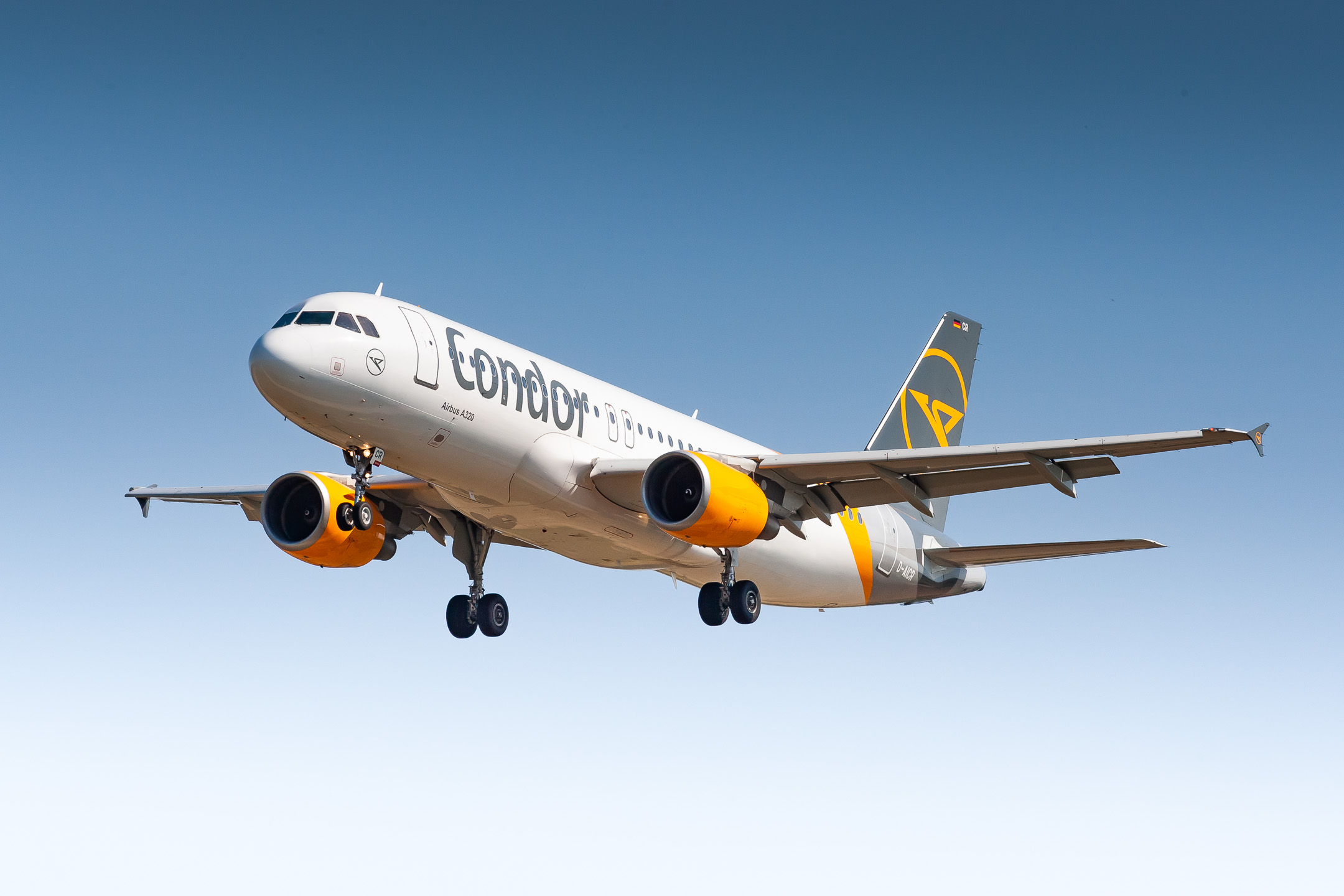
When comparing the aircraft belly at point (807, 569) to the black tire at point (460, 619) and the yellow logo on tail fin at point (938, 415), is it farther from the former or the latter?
the yellow logo on tail fin at point (938, 415)

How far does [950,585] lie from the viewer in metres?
35.2

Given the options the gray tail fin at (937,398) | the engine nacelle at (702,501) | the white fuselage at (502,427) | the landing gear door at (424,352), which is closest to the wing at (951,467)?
the engine nacelle at (702,501)

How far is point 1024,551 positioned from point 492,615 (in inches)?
474

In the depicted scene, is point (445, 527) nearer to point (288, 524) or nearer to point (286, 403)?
point (288, 524)

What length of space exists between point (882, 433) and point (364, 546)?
15192 mm

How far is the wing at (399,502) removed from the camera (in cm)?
2903

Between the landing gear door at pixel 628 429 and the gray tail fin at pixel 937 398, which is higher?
the gray tail fin at pixel 937 398

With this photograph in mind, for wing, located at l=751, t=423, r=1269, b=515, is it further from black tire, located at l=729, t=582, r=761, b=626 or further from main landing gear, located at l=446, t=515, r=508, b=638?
main landing gear, located at l=446, t=515, r=508, b=638

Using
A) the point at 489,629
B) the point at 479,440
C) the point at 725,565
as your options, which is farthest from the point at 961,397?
the point at 479,440

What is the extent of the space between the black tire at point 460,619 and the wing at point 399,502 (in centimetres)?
147

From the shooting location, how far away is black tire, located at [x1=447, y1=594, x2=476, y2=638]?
3042 cm

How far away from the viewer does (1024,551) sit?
100 feet

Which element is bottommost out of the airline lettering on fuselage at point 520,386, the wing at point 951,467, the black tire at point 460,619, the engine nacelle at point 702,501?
the black tire at point 460,619

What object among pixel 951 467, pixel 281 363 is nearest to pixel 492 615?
pixel 281 363
